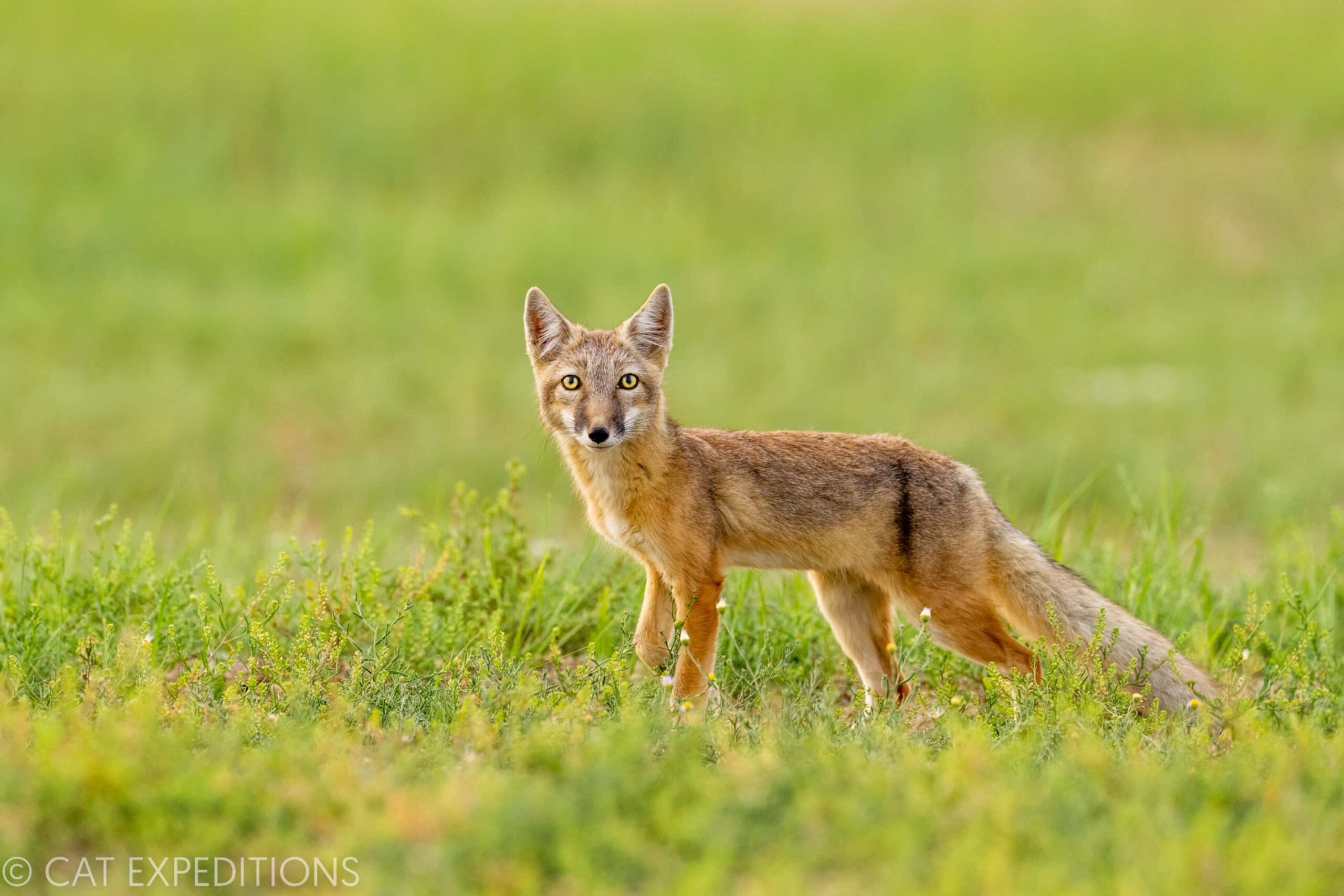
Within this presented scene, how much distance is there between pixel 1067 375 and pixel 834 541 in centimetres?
924

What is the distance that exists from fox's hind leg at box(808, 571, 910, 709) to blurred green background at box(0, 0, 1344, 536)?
9.22 ft

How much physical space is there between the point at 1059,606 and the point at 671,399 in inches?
285

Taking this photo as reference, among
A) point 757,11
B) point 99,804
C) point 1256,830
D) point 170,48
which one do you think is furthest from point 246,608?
point 757,11

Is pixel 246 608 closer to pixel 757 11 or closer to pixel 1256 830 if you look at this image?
pixel 1256 830

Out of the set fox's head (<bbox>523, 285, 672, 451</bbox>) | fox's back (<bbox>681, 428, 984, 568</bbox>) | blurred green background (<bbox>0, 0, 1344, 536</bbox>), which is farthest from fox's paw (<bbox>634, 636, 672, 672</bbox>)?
blurred green background (<bbox>0, 0, 1344, 536</bbox>)

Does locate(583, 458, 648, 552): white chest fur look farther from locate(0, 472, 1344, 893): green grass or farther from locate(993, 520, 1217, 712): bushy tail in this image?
locate(993, 520, 1217, 712): bushy tail

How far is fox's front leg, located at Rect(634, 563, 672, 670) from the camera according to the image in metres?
5.50

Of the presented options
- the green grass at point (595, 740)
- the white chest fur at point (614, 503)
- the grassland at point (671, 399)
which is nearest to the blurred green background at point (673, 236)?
the grassland at point (671, 399)

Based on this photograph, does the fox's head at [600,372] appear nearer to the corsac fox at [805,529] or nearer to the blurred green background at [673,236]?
the corsac fox at [805,529]

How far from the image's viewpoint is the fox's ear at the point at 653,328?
230 inches

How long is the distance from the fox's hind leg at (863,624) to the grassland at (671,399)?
209 mm

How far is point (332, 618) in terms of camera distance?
540cm

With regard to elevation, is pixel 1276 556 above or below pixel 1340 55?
below

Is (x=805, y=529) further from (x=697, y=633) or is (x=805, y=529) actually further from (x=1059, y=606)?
(x=1059, y=606)
